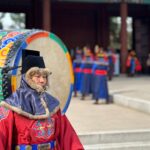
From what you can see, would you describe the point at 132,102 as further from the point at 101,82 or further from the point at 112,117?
the point at 112,117

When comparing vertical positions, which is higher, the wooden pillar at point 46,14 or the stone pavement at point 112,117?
the wooden pillar at point 46,14

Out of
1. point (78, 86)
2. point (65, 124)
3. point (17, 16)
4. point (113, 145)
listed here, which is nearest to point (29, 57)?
point (65, 124)

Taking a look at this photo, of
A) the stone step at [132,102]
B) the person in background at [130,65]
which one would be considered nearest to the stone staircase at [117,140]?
the stone step at [132,102]

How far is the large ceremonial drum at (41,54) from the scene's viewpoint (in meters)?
5.17

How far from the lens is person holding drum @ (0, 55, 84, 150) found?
3396 mm

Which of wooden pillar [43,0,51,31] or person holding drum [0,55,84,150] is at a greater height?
wooden pillar [43,0,51,31]

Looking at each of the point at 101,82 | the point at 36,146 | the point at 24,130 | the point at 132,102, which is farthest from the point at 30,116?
the point at 101,82

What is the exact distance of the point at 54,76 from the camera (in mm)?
6223

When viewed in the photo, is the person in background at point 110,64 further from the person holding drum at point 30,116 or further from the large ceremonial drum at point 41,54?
the person holding drum at point 30,116

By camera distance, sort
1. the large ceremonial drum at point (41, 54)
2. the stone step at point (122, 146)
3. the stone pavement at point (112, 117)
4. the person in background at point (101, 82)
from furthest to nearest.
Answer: the person in background at point (101, 82) → the stone pavement at point (112, 117) → the stone step at point (122, 146) → the large ceremonial drum at point (41, 54)

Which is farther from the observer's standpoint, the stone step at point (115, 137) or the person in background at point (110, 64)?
the person in background at point (110, 64)

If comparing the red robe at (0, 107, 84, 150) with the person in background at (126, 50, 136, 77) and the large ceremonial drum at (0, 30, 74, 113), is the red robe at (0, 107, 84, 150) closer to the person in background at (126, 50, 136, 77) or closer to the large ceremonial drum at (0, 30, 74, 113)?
the large ceremonial drum at (0, 30, 74, 113)

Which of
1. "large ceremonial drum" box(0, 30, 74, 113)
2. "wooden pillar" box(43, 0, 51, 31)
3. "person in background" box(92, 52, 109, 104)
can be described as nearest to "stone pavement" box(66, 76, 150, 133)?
"person in background" box(92, 52, 109, 104)

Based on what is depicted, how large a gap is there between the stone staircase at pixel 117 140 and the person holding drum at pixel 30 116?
354 cm
